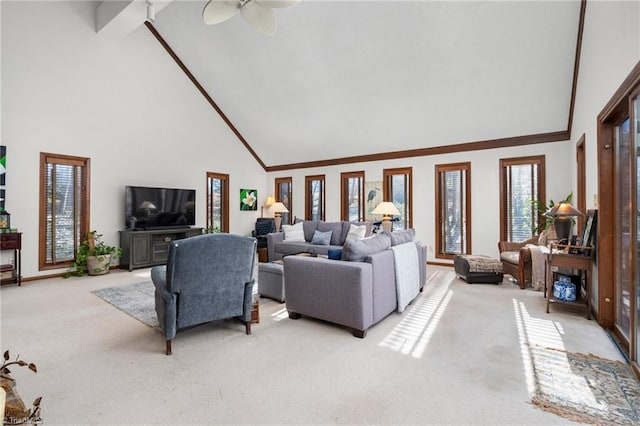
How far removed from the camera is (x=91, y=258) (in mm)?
5516

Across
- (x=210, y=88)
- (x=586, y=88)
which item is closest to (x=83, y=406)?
(x=586, y=88)

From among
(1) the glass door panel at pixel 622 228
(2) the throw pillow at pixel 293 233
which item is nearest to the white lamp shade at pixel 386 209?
(2) the throw pillow at pixel 293 233

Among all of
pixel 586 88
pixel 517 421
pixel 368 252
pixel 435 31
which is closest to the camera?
pixel 517 421

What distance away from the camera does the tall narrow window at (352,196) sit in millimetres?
7812

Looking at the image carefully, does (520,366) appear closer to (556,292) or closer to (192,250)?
(556,292)

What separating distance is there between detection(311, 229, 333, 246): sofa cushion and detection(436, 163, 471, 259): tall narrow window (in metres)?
2.30

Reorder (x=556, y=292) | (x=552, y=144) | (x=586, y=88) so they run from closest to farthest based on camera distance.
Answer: (x=556, y=292) < (x=586, y=88) < (x=552, y=144)

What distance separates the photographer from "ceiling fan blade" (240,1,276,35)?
3.21 meters

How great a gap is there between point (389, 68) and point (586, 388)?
15.5 feet

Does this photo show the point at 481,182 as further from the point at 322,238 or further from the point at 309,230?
the point at 309,230

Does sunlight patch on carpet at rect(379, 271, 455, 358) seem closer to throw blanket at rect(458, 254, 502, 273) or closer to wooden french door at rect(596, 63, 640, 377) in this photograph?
throw blanket at rect(458, 254, 502, 273)

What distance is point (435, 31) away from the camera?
4.39m

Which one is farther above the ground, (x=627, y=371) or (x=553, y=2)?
(x=553, y=2)

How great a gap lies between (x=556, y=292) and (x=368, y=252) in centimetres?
230
